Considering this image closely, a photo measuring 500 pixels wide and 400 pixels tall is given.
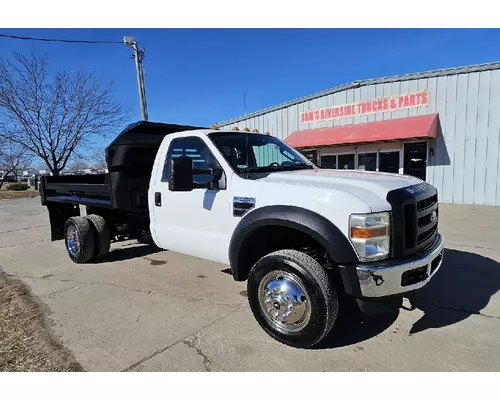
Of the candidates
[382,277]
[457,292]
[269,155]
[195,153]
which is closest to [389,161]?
[457,292]

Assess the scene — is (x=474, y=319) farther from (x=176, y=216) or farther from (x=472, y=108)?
(x=472, y=108)

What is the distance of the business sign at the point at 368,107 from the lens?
12.6m

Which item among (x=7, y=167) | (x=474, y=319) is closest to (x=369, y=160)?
(x=474, y=319)

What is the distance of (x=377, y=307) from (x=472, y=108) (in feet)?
39.1

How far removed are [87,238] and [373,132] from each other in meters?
11.2

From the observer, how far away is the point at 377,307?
2631mm

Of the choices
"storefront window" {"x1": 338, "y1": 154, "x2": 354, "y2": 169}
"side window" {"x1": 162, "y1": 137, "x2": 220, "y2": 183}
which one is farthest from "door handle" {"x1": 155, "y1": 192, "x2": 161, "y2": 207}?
"storefront window" {"x1": 338, "y1": 154, "x2": 354, "y2": 169}

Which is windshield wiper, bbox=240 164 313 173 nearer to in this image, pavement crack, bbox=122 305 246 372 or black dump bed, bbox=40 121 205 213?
pavement crack, bbox=122 305 246 372

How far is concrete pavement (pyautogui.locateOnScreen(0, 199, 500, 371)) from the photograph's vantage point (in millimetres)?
2680

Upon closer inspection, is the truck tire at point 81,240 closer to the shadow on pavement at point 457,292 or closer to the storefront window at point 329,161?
the shadow on pavement at point 457,292

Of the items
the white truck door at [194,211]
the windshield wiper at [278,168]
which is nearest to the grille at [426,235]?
the windshield wiper at [278,168]

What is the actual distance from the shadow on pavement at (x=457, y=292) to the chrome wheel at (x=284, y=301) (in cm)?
118

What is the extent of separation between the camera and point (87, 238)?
5438mm

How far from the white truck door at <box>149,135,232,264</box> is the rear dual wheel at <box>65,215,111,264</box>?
5.68 ft
